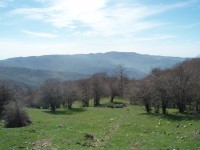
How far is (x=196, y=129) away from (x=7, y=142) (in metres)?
22.1

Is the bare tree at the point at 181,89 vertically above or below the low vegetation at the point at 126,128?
above

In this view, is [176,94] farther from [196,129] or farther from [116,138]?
[116,138]

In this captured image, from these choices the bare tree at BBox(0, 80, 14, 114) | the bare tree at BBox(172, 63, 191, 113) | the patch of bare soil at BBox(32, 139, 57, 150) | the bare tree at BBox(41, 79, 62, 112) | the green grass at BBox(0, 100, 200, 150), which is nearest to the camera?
the patch of bare soil at BBox(32, 139, 57, 150)

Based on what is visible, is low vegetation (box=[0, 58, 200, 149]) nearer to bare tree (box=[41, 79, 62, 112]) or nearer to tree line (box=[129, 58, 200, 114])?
tree line (box=[129, 58, 200, 114])

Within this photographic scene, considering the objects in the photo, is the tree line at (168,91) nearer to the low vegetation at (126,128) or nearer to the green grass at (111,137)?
the low vegetation at (126,128)

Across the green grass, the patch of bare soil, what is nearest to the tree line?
the green grass

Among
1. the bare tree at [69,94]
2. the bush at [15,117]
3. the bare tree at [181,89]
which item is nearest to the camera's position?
the bush at [15,117]

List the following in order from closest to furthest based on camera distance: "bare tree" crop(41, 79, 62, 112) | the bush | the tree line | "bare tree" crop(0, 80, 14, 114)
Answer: the bush < the tree line < "bare tree" crop(0, 80, 14, 114) < "bare tree" crop(41, 79, 62, 112)

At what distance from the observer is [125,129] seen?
129ft

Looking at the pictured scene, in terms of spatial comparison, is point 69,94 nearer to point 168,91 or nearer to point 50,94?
point 50,94

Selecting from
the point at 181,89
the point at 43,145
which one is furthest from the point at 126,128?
the point at 181,89

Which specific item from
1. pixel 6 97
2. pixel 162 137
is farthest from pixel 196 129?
pixel 6 97

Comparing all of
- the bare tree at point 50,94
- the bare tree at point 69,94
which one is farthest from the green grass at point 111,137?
the bare tree at point 69,94

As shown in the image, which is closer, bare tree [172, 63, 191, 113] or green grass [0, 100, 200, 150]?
green grass [0, 100, 200, 150]
